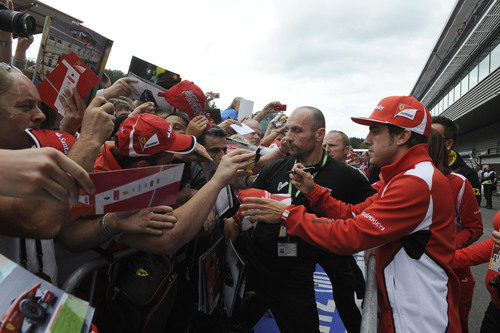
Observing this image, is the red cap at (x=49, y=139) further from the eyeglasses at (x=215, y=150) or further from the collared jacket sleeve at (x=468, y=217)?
the collared jacket sleeve at (x=468, y=217)

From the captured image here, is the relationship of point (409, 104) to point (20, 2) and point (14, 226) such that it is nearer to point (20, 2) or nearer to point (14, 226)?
point (14, 226)

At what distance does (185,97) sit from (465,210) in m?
2.95

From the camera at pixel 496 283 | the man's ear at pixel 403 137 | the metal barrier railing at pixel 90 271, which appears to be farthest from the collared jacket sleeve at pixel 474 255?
the metal barrier railing at pixel 90 271

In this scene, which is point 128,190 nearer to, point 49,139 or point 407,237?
point 49,139

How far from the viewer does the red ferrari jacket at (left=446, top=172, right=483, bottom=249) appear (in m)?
2.81

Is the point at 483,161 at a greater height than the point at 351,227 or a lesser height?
greater

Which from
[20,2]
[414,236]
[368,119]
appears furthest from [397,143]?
[20,2]

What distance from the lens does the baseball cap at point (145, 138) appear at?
5.99 ft

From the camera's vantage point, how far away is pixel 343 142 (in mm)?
5902

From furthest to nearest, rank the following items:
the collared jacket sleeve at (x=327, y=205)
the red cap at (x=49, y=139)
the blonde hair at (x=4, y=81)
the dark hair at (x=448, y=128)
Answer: the dark hair at (x=448, y=128) < the collared jacket sleeve at (x=327, y=205) < the red cap at (x=49, y=139) < the blonde hair at (x=4, y=81)

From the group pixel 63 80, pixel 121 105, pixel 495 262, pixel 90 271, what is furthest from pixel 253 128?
pixel 90 271

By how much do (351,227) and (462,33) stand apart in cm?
2840

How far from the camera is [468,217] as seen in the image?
2852 millimetres

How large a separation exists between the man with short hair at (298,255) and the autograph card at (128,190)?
54.5 inches
